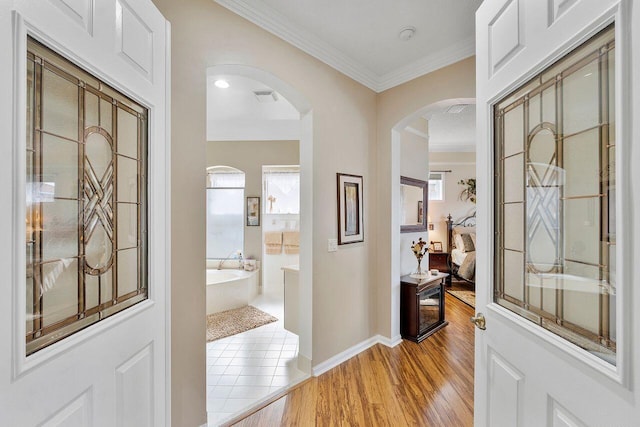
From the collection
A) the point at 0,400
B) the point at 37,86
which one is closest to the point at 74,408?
the point at 0,400

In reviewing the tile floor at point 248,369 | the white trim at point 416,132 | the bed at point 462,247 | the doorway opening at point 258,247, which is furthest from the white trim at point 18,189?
the bed at point 462,247

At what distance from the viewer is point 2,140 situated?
1.92 ft

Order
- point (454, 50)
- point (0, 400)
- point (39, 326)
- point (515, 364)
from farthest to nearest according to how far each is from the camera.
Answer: point (454, 50)
point (515, 364)
point (39, 326)
point (0, 400)

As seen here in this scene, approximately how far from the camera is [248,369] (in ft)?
7.77

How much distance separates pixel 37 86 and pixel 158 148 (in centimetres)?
47

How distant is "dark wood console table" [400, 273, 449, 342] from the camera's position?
9.34 feet

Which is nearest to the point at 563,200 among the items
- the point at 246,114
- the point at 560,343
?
the point at 560,343

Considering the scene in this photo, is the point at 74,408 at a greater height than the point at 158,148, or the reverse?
the point at 158,148

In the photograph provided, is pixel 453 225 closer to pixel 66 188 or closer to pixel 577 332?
pixel 577 332

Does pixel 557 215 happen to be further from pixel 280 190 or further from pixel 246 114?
pixel 280 190

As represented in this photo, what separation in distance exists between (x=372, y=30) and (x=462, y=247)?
4498mm

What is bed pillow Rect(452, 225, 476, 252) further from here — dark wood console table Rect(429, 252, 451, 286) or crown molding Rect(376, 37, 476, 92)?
crown molding Rect(376, 37, 476, 92)

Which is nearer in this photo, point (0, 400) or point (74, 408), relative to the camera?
point (0, 400)

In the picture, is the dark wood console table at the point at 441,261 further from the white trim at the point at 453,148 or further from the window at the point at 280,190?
the window at the point at 280,190
